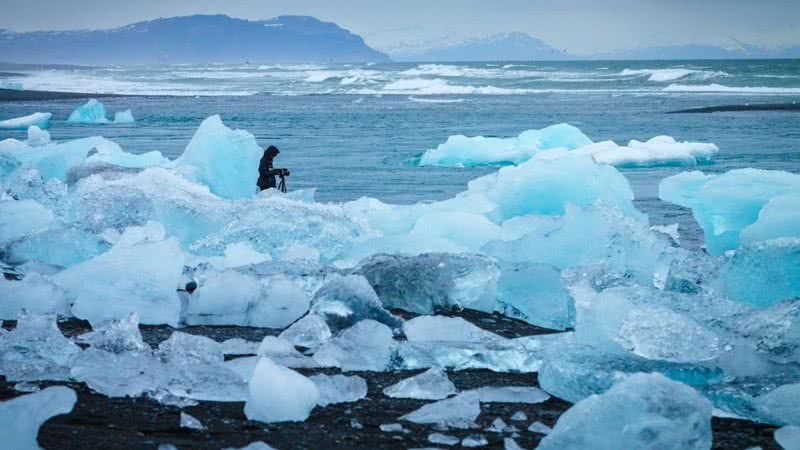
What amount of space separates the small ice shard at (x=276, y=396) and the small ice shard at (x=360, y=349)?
73 centimetres

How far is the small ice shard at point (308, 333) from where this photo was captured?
180 inches

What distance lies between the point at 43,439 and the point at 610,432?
182 cm

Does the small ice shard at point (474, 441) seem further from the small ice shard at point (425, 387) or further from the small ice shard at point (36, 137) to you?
the small ice shard at point (36, 137)

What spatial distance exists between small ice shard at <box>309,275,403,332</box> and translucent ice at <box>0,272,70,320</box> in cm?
136

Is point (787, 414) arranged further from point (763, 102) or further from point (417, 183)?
point (763, 102)

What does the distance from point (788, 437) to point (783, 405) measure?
0.27 metres

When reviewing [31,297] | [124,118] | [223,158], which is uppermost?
[223,158]

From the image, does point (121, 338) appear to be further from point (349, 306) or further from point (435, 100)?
point (435, 100)

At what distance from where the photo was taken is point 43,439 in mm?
3174

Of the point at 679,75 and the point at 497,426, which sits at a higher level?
the point at 497,426

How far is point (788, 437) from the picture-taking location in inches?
131

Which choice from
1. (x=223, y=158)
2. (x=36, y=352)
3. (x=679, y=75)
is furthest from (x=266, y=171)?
(x=679, y=75)

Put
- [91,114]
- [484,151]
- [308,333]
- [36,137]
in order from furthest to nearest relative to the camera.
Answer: [91,114], [484,151], [36,137], [308,333]

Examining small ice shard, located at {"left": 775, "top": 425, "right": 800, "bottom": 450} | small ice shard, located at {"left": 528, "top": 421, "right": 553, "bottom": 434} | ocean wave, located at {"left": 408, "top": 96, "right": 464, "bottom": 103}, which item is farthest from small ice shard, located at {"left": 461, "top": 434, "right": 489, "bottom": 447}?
ocean wave, located at {"left": 408, "top": 96, "right": 464, "bottom": 103}
